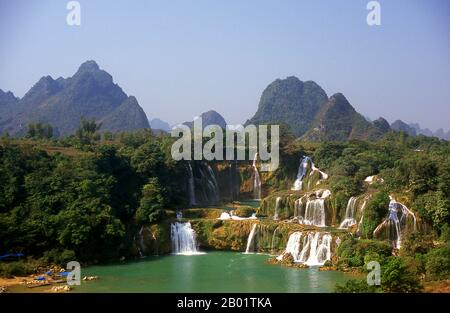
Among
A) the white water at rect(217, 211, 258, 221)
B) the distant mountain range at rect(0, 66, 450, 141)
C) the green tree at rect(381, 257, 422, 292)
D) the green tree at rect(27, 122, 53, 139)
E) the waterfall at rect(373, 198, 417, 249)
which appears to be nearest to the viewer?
the green tree at rect(381, 257, 422, 292)

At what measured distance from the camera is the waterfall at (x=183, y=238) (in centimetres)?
1986

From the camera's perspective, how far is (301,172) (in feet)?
94.6

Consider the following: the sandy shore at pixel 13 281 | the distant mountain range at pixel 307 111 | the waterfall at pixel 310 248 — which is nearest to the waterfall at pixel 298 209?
the waterfall at pixel 310 248

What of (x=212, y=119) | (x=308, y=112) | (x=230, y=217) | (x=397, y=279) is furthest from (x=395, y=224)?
(x=212, y=119)

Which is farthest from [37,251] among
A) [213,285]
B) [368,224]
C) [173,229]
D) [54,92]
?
[54,92]

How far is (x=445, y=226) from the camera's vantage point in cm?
1728

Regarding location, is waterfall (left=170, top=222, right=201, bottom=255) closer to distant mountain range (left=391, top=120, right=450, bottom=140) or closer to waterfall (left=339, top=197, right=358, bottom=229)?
waterfall (left=339, top=197, right=358, bottom=229)

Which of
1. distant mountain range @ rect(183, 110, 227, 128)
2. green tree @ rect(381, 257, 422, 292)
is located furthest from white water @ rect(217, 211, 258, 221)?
distant mountain range @ rect(183, 110, 227, 128)

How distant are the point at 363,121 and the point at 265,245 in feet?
122

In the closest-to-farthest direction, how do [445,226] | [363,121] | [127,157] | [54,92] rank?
[445,226] → [127,157] → [363,121] → [54,92]

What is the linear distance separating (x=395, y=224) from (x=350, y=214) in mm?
2269

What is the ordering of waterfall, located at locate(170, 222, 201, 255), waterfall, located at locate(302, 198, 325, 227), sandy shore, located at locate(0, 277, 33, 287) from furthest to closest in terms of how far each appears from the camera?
waterfall, located at locate(302, 198, 325, 227)
waterfall, located at locate(170, 222, 201, 255)
sandy shore, located at locate(0, 277, 33, 287)

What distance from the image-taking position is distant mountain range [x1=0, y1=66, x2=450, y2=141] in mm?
62062
